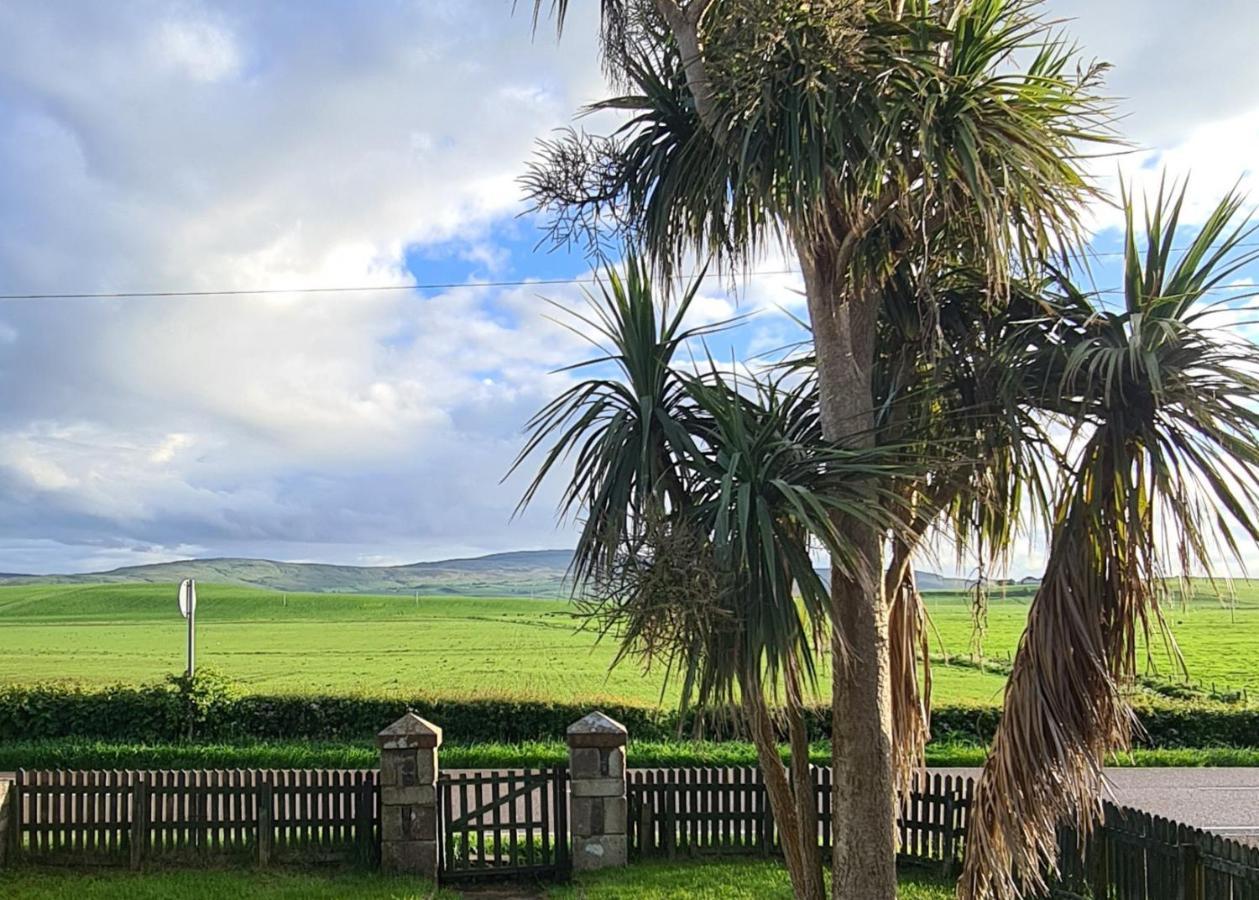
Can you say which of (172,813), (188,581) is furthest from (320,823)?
(188,581)

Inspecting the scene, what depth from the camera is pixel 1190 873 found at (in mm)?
5949

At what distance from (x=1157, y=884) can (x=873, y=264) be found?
4.32 metres

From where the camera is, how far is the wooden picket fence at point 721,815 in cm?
893

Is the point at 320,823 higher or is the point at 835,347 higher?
the point at 835,347

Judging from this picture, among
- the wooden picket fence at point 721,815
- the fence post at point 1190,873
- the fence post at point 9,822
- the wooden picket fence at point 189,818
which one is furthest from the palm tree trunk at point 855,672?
the fence post at point 9,822

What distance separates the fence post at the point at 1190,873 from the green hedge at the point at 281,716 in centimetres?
835

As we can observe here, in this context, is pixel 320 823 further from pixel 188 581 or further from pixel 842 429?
pixel 188 581

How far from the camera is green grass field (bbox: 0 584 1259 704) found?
20500 mm

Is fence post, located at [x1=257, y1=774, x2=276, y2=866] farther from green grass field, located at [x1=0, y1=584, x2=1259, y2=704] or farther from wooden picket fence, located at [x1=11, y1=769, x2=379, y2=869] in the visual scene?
green grass field, located at [x1=0, y1=584, x2=1259, y2=704]

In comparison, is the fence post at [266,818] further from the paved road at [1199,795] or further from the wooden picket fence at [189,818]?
the paved road at [1199,795]

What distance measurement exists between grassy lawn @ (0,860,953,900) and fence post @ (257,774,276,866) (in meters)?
0.27

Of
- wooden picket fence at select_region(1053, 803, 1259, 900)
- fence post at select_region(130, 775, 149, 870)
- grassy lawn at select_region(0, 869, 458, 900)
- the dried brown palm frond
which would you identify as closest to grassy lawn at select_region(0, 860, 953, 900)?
grassy lawn at select_region(0, 869, 458, 900)

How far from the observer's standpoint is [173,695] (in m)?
14.9

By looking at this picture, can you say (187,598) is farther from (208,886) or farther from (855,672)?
(855,672)
